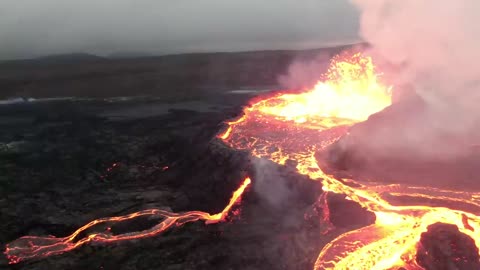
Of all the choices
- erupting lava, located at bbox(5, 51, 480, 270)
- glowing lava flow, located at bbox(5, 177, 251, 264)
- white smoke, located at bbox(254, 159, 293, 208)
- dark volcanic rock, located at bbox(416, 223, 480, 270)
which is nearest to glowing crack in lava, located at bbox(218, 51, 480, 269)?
erupting lava, located at bbox(5, 51, 480, 270)

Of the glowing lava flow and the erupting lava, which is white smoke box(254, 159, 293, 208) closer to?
the erupting lava

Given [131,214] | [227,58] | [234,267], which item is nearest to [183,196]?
[131,214]

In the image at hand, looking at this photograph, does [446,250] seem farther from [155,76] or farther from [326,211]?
[155,76]

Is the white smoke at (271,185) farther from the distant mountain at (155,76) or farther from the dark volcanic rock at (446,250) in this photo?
the distant mountain at (155,76)

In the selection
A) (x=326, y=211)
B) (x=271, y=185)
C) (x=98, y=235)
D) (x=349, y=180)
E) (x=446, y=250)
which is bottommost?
(x=98, y=235)

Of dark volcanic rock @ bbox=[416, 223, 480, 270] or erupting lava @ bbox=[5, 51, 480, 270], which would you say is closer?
dark volcanic rock @ bbox=[416, 223, 480, 270]

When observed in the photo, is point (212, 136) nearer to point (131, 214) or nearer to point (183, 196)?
point (183, 196)

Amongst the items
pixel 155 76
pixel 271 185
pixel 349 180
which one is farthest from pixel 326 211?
pixel 155 76
